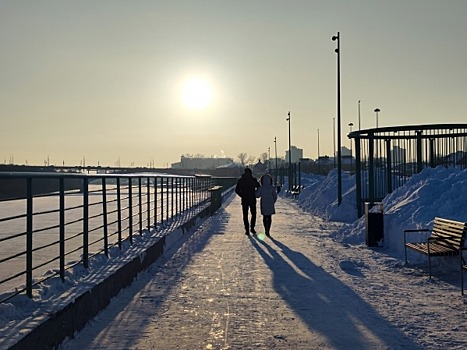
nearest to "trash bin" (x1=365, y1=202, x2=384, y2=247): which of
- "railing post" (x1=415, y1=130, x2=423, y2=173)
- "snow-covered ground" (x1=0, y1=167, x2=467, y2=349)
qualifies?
"snow-covered ground" (x1=0, y1=167, x2=467, y2=349)

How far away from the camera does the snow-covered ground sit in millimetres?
5902

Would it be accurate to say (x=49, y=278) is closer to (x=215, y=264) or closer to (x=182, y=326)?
(x=182, y=326)

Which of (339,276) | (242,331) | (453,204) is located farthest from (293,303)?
(453,204)

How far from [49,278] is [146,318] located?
44.7 inches

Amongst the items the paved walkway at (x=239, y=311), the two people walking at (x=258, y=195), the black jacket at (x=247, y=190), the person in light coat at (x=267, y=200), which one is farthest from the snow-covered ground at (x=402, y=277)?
the black jacket at (x=247, y=190)

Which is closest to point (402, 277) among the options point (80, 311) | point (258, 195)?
point (80, 311)

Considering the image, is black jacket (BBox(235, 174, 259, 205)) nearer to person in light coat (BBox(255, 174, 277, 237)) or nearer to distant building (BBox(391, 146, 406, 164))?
person in light coat (BBox(255, 174, 277, 237))

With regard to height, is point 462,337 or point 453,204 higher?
point 453,204

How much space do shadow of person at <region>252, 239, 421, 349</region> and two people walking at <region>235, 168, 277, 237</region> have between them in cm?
557

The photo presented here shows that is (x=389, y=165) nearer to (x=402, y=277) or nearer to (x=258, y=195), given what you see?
(x=258, y=195)

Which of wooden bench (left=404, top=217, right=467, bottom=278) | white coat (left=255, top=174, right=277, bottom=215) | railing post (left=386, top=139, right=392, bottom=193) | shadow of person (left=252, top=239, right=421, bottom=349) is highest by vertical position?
railing post (left=386, top=139, right=392, bottom=193)

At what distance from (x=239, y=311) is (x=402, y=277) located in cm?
342

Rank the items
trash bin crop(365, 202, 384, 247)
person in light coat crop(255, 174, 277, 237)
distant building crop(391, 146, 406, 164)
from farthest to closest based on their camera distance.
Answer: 1. distant building crop(391, 146, 406, 164)
2. person in light coat crop(255, 174, 277, 237)
3. trash bin crop(365, 202, 384, 247)

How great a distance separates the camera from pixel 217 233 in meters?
17.5
